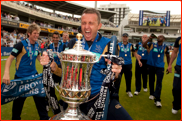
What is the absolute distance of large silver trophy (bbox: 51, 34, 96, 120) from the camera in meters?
0.88

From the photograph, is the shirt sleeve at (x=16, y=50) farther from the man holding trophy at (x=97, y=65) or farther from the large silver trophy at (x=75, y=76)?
the large silver trophy at (x=75, y=76)

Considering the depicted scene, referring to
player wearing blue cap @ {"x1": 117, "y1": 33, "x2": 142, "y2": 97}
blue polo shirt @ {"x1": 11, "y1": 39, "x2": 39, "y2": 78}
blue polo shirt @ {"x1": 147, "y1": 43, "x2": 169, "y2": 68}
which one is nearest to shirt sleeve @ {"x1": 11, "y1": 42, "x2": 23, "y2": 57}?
blue polo shirt @ {"x1": 11, "y1": 39, "x2": 39, "y2": 78}

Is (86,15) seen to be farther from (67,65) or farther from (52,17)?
(52,17)

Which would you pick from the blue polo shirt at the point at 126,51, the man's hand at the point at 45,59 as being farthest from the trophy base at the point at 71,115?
the blue polo shirt at the point at 126,51

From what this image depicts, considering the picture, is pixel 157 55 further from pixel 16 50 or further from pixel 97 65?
pixel 16 50

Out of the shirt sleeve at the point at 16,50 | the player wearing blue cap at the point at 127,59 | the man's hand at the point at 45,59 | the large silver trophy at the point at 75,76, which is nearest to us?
the large silver trophy at the point at 75,76

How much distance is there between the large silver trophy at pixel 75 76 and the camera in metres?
0.88

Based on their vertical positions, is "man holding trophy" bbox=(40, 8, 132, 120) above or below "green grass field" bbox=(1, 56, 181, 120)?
above

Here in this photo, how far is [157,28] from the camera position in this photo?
48.6 m

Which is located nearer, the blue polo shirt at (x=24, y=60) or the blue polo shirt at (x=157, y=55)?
the blue polo shirt at (x=24, y=60)

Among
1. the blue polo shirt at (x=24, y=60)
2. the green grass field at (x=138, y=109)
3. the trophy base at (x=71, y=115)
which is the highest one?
the blue polo shirt at (x=24, y=60)

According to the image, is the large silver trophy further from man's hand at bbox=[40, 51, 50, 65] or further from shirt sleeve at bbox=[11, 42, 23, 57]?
shirt sleeve at bbox=[11, 42, 23, 57]

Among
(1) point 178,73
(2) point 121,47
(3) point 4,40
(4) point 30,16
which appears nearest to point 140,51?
(2) point 121,47

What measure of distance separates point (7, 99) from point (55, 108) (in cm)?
159
